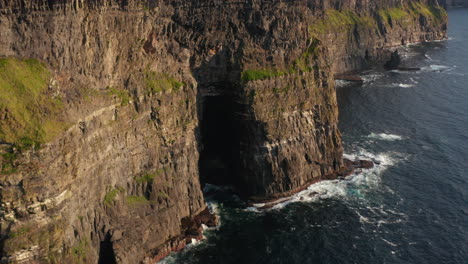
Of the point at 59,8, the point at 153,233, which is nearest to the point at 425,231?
the point at 153,233

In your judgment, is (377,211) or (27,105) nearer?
(27,105)

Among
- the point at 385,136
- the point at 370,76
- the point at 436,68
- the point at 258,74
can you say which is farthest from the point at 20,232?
the point at 436,68

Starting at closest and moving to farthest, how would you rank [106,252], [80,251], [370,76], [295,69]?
[80,251], [106,252], [295,69], [370,76]

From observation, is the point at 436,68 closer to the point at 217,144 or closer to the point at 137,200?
the point at 217,144

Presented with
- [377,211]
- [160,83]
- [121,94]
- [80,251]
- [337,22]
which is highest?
[337,22]

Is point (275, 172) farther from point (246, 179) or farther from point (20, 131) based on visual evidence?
point (20, 131)

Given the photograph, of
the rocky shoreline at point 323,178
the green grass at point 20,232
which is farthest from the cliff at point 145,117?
the rocky shoreline at point 323,178
